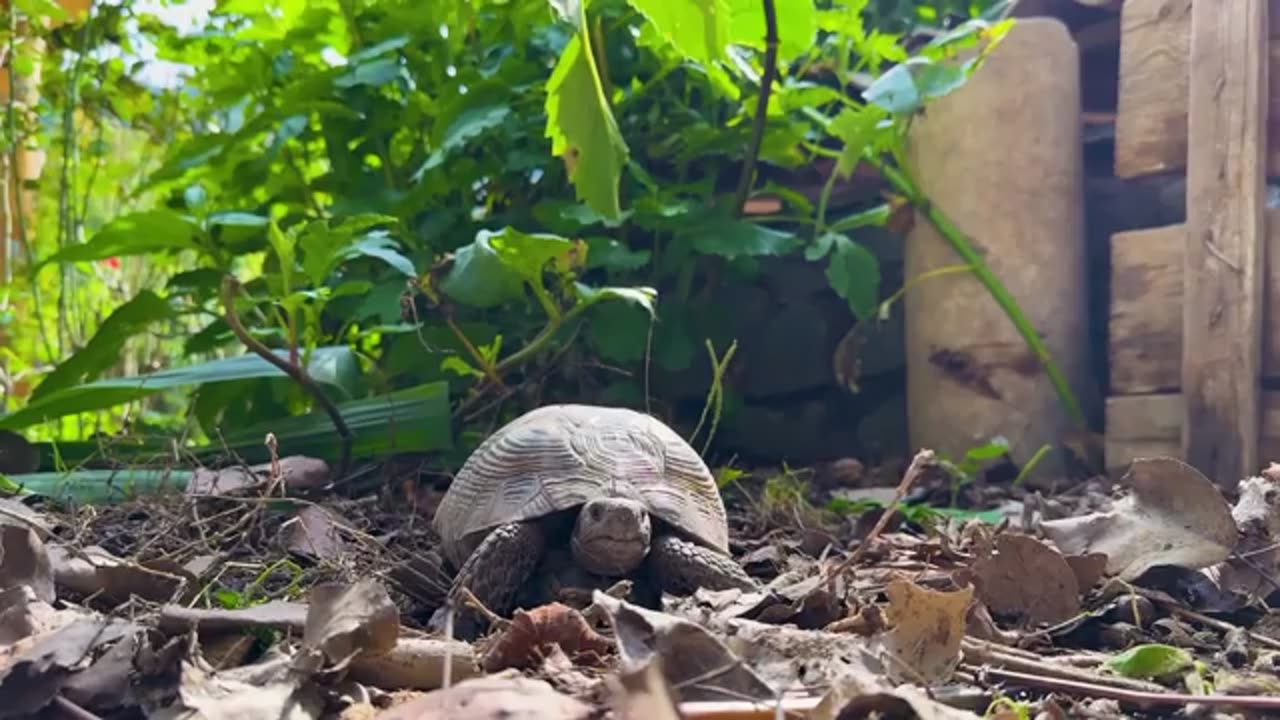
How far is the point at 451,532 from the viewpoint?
182 centimetres

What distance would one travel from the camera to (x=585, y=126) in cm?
185

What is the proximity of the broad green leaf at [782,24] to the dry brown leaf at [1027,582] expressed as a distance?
1.39m

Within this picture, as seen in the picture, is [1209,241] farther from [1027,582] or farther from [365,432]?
[365,432]

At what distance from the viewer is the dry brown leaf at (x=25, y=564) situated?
138cm

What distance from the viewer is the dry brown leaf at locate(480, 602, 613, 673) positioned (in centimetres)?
121

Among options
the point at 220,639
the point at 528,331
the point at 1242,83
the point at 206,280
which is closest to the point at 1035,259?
the point at 1242,83

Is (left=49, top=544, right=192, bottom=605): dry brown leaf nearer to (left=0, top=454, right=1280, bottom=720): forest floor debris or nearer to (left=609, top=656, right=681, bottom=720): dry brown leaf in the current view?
(left=0, top=454, right=1280, bottom=720): forest floor debris

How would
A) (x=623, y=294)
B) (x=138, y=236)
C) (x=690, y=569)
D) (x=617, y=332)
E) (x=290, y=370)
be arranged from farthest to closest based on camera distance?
1. (x=617, y=332)
2. (x=138, y=236)
3. (x=290, y=370)
4. (x=623, y=294)
5. (x=690, y=569)

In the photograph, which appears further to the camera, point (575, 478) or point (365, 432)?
point (365, 432)

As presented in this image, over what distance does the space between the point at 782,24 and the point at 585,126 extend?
1034mm

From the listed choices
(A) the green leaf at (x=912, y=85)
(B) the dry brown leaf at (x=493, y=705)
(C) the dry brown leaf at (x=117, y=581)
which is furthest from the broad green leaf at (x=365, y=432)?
(B) the dry brown leaf at (x=493, y=705)

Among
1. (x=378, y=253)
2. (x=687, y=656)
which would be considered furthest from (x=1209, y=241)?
(x=687, y=656)

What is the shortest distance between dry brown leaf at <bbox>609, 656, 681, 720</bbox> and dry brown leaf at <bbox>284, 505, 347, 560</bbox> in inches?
39.5

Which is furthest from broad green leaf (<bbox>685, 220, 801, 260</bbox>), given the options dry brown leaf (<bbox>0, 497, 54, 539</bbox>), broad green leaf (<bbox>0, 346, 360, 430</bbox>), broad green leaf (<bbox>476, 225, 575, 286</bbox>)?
dry brown leaf (<bbox>0, 497, 54, 539</bbox>)
